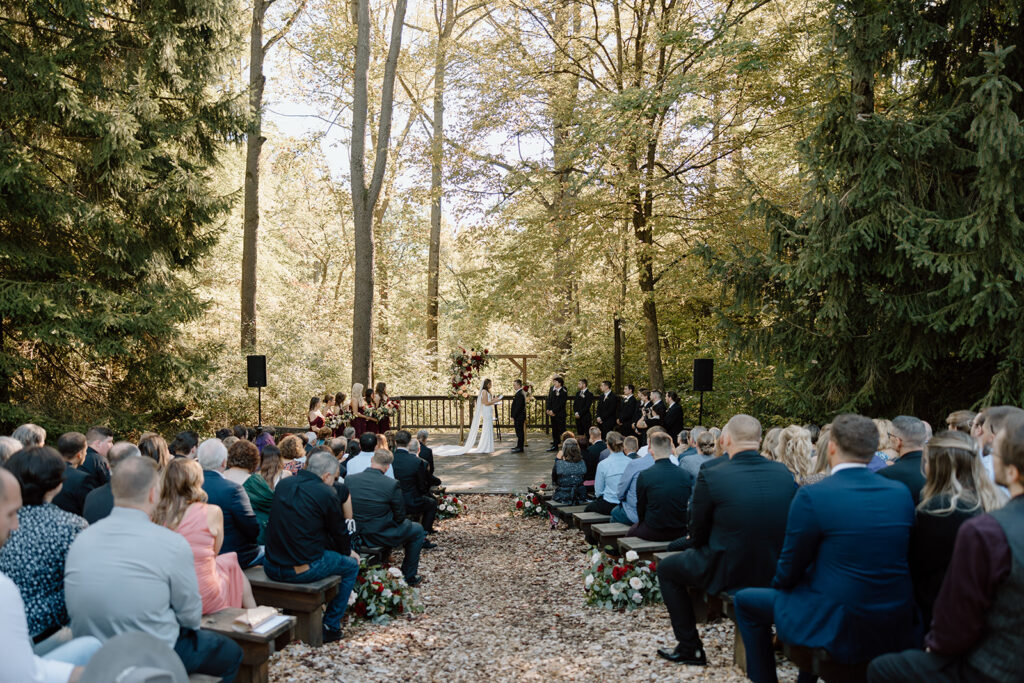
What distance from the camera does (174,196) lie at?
13.7 meters

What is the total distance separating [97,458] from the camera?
6598 mm

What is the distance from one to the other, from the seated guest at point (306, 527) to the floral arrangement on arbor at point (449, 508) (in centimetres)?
541

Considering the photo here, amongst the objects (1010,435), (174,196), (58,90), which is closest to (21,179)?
(58,90)

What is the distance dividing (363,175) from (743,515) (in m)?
14.4

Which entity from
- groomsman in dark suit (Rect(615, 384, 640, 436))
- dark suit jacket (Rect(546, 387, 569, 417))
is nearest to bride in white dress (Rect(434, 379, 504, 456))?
dark suit jacket (Rect(546, 387, 569, 417))

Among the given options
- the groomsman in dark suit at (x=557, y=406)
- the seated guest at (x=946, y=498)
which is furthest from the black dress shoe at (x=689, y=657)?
the groomsman in dark suit at (x=557, y=406)

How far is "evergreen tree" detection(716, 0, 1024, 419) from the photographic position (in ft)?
26.5

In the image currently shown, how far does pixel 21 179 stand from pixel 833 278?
1192 cm

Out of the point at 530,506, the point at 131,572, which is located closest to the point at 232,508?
the point at 131,572

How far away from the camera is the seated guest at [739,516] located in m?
4.54

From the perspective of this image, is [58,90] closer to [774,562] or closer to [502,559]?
[502,559]

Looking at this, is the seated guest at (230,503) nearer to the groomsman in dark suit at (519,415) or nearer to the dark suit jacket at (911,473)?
the dark suit jacket at (911,473)

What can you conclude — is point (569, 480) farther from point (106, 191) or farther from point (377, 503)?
point (106, 191)

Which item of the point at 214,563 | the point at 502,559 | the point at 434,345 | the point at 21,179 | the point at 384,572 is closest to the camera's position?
the point at 214,563
